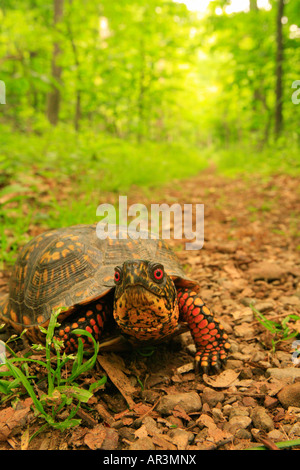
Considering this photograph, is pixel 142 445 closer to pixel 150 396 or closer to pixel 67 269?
pixel 150 396

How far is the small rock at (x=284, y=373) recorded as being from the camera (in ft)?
5.28

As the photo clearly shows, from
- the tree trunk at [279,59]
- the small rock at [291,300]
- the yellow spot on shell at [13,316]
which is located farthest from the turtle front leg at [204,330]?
the tree trunk at [279,59]

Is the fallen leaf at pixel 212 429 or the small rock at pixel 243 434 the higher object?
the small rock at pixel 243 434

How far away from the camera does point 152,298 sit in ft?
4.57

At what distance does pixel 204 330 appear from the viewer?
5.96ft

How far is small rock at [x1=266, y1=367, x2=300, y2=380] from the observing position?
1610 mm

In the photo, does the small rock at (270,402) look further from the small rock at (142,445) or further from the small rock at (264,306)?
the small rock at (264,306)

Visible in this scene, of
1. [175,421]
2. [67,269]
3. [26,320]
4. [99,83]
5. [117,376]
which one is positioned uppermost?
[99,83]

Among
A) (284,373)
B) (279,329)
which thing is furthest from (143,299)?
(279,329)

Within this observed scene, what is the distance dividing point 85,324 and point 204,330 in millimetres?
691

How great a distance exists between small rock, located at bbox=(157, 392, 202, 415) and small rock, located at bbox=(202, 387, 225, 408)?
42 mm

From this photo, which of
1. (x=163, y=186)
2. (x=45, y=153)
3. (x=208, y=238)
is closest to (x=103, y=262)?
(x=208, y=238)

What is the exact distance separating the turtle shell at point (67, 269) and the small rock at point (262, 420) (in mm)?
794

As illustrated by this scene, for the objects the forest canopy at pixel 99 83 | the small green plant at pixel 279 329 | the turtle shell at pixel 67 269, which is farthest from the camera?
the forest canopy at pixel 99 83
